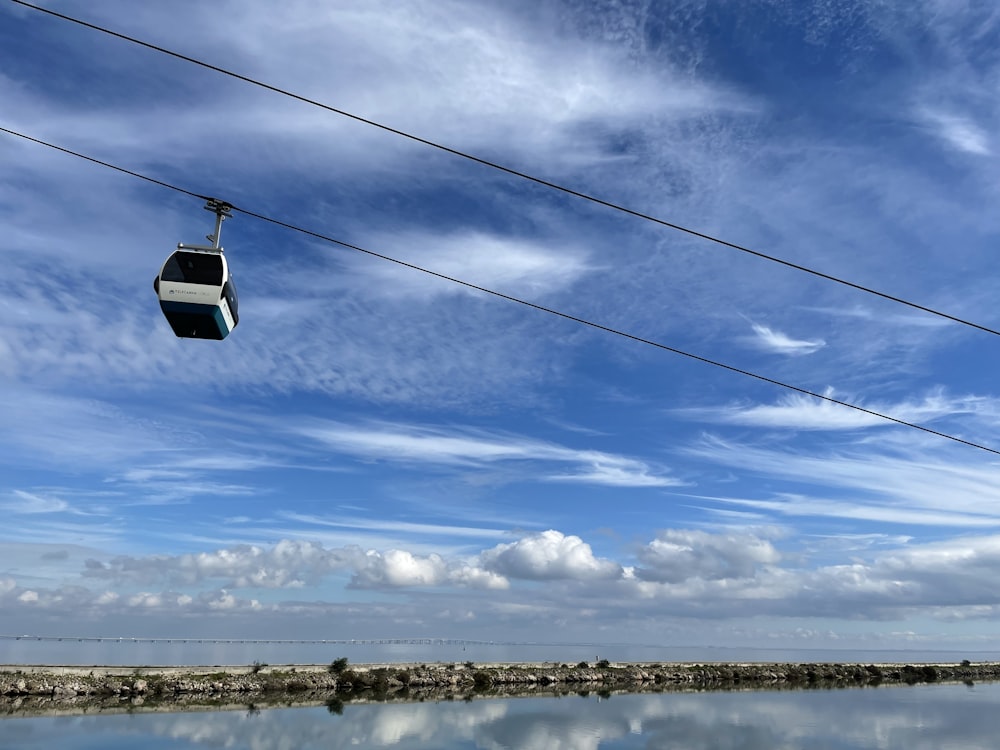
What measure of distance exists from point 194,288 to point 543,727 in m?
36.7

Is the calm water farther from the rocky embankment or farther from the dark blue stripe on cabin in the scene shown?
the dark blue stripe on cabin

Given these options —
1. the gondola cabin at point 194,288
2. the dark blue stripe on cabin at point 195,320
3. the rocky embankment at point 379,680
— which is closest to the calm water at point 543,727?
the rocky embankment at point 379,680

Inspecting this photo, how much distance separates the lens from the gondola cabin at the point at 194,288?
14.0 m

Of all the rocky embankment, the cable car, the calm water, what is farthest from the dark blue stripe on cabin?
the rocky embankment

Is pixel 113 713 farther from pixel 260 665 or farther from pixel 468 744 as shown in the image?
pixel 468 744

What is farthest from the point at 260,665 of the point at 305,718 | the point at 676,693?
the point at 676,693

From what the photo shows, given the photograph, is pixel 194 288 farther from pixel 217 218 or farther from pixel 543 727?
pixel 543 727

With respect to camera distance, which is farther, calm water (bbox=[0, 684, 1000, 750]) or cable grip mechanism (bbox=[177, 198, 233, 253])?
calm water (bbox=[0, 684, 1000, 750])

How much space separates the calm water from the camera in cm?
3438

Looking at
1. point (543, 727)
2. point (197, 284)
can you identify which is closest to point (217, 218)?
point (197, 284)

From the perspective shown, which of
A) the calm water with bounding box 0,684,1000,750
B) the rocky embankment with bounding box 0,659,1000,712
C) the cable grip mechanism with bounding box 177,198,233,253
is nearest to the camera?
the cable grip mechanism with bounding box 177,198,233,253

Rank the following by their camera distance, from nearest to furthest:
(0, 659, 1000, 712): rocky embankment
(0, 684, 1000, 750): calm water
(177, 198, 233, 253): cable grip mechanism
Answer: (177, 198, 233, 253): cable grip mechanism
(0, 684, 1000, 750): calm water
(0, 659, 1000, 712): rocky embankment

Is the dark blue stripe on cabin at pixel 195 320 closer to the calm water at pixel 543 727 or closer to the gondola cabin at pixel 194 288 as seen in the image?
the gondola cabin at pixel 194 288

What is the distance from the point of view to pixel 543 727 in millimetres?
41250
